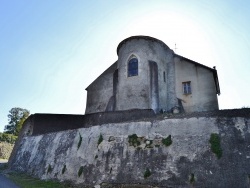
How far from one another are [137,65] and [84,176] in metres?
11.8

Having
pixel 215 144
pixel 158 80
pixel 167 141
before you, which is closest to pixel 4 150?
pixel 158 80

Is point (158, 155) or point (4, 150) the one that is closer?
point (158, 155)

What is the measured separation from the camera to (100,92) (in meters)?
26.8

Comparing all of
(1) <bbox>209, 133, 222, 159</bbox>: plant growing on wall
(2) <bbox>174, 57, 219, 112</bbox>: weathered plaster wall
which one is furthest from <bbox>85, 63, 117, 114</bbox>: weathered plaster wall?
(1) <bbox>209, 133, 222, 159</bbox>: plant growing on wall

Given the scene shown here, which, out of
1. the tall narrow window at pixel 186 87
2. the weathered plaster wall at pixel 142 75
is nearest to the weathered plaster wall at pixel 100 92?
the weathered plaster wall at pixel 142 75

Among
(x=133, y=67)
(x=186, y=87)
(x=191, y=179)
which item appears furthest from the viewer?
(x=186, y=87)

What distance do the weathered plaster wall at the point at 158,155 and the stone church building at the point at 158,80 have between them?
259 inches

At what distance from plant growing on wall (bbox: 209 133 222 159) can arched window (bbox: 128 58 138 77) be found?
11.2 m

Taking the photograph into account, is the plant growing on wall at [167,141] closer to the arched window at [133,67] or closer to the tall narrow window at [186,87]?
the arched window at [133,67]

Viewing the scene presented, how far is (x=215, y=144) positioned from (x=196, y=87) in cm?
1149

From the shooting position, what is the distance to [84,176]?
14.2 metres

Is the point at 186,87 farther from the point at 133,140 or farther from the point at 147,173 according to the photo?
the point at 147,173

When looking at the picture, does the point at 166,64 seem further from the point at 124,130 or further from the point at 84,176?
the point at 84,176

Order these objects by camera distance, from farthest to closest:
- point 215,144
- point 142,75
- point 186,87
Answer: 1. point 186,87
2. point 142,75
3. point 215,144
